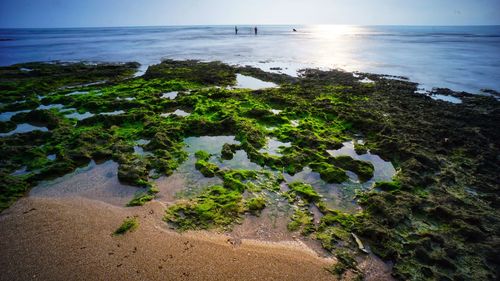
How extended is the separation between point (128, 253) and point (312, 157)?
5833 mm

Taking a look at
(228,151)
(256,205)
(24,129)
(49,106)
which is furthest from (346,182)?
(49,106)

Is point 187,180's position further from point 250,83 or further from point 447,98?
point 447,98

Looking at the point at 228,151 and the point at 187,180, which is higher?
the point at 228,151

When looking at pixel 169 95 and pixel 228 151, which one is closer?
pixel 228 151

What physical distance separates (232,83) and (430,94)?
39.2ft

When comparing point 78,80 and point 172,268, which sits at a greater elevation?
point 78,80

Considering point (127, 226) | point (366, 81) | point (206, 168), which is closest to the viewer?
point (127, 226)

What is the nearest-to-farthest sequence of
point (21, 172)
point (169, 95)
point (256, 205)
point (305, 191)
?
point (256, 205)
point (305, 191)
point (21, 172)
point (169, 95)

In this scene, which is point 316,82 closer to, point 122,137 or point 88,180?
point 122,137

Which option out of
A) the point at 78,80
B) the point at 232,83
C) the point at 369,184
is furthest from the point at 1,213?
the point at 78,80

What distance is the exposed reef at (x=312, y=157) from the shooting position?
18.8 feet

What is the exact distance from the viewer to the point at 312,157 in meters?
8.91

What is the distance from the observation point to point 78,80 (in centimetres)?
1984

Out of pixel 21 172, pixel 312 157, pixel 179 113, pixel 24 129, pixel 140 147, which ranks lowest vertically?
pixel 312 157
